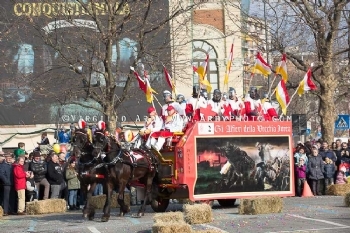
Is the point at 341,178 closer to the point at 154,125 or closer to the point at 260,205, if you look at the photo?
the point at 260,205

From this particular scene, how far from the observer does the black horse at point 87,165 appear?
61.4 feet

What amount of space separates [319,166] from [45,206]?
28.6 feet

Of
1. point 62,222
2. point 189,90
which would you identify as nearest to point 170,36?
point 62,222

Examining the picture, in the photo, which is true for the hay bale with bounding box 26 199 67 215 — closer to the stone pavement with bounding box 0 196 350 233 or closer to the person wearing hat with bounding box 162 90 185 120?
the stone pavement with bounding box 0 196 350 233

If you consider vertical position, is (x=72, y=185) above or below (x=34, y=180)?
below

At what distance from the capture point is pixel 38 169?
78.2ft

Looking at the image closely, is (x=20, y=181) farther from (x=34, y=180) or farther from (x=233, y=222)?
(x=233, y=222)

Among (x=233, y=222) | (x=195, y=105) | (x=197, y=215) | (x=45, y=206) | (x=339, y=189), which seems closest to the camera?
(x=197, y=215)

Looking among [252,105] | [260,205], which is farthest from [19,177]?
[260,205]

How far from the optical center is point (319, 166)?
26344 mm

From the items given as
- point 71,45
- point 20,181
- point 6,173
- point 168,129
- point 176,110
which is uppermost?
point 71,45

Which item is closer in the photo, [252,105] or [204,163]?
[204,163]

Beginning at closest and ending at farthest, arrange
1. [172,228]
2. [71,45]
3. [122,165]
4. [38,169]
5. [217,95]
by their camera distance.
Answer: [172,228]
[122,165]
[217,95]
[38,169]
[71,45]

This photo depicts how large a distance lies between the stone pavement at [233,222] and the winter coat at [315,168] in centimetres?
402
